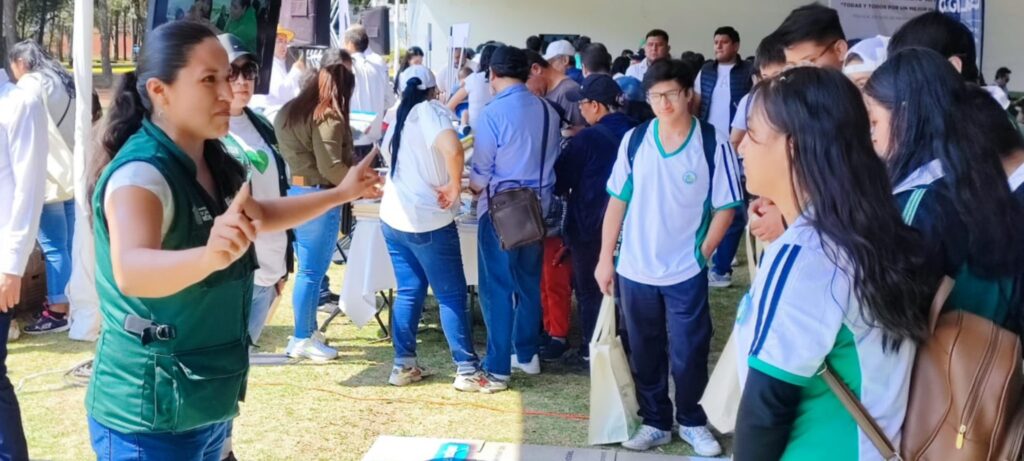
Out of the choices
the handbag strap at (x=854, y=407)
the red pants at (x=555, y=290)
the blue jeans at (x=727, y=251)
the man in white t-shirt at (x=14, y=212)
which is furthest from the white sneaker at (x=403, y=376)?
the handbag strap at (x=854, y=407)

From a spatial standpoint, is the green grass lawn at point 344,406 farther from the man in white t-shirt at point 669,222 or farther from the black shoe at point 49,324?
the man in white t-shirt at point 669,222

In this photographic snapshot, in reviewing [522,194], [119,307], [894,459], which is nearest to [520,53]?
[522,194]

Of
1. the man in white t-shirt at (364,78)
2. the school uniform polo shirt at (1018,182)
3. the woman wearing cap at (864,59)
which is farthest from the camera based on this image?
the man in white t-shirt at (364,78)

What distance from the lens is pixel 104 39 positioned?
449 cm

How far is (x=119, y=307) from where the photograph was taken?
197 centimetres

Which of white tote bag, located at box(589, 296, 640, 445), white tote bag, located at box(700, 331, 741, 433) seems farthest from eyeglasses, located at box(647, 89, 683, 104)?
white tote bag, located at box(700, 331, 741, 433)

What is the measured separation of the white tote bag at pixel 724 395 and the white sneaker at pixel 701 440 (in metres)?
0.37

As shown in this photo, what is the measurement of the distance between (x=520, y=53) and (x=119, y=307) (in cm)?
315

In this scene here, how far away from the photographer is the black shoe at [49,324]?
19.1 ft

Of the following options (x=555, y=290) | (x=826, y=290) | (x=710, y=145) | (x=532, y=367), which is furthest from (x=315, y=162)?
(x=826, y=290)

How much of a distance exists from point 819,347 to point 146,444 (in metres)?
1.41

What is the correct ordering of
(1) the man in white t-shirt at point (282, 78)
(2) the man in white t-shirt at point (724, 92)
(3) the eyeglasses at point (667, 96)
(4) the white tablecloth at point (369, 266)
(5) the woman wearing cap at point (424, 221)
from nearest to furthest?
(3) the eyeglasses at point (667, 96) < (5) the woman wearing cap at point (424, 221) < (4) the white tablecloth at point (369, 266) < (2) the man in white t-shirt at point (724, 92) < (1) the man in white t-shirt at point (282, 78)

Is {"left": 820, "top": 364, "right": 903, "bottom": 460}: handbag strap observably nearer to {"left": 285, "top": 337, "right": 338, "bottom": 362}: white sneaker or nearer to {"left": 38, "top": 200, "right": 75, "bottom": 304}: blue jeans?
{"left": 285, "top": 337, "right": 338, "bottom": 362}: white sneaker

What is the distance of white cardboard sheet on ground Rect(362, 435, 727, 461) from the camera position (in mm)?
3752
